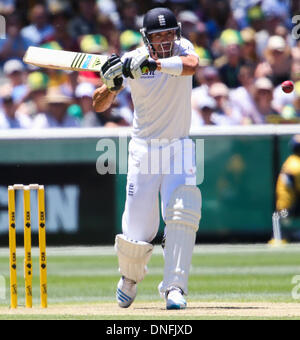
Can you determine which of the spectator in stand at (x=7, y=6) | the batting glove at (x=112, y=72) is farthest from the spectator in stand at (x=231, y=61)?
the batting glove at (x=112, y=72)

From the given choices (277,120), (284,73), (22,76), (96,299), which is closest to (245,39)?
(284,73)

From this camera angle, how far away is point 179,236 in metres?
7.47

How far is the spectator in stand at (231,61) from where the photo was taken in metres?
14.3

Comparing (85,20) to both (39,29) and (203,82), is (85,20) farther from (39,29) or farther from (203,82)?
(203,82)

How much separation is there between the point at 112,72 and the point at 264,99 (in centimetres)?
628

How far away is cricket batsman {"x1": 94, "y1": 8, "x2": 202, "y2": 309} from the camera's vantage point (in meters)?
7.45

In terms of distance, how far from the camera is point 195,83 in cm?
1407

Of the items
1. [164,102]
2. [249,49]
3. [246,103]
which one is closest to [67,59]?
[164,102]

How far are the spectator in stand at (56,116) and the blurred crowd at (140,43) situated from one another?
0.01 meters

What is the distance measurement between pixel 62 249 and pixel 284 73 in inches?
148

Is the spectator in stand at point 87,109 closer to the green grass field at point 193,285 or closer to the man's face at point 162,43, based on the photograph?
the green grass field at point 193,285

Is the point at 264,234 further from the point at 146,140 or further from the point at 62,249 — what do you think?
the point at 146,140

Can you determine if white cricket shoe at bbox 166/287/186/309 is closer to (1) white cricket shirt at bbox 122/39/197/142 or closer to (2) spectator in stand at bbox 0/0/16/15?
(1) white cricket shirt at bbox 122/39/197/142

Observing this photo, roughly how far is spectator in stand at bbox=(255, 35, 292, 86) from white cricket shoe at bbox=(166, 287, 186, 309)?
690 cm
